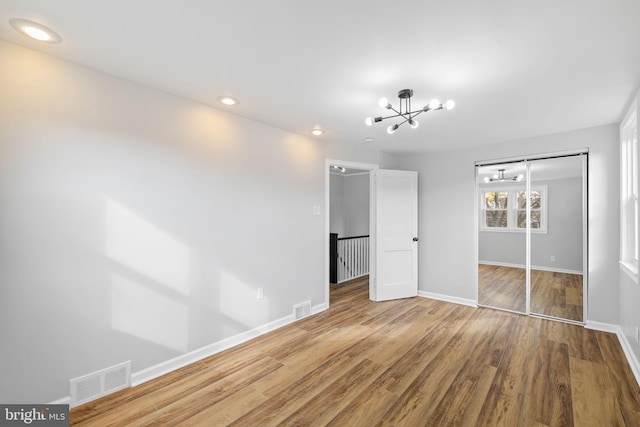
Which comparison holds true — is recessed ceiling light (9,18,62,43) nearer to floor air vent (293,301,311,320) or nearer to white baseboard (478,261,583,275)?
floor air vent (293,301,311,320)

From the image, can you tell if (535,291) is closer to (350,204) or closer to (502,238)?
(502,238)

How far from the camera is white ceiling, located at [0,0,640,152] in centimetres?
145

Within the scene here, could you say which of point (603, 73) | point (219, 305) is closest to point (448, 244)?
point (603, 73)

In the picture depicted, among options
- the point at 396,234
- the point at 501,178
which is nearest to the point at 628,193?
the point at 501,178

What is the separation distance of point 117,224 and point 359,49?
223 centimetres

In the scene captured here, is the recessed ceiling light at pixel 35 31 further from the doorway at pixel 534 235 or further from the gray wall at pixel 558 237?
the gray wall at pixel 558 237

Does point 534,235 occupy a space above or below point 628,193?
below

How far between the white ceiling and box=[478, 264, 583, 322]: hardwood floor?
7.43 feet

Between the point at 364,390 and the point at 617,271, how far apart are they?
3.39 metres

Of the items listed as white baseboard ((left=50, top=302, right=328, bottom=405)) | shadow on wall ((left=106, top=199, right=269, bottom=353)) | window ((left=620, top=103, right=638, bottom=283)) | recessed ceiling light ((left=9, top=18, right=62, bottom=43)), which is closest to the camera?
recessed ceiling light ((left=9, top=18, right=62, bottom=43))

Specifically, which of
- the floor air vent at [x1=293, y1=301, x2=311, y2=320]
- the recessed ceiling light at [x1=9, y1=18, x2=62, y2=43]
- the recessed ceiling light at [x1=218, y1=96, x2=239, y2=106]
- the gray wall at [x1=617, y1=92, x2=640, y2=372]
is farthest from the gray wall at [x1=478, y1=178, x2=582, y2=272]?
the recessed ceiling light at [x1=9, y1=18, x2=62, y2=43]

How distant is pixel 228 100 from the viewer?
2596 mm

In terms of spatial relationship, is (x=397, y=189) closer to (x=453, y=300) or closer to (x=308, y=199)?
(x=308, y=199)

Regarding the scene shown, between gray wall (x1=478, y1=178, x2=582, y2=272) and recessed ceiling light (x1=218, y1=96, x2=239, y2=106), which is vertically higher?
recessed ceiling light (x1=218, y1=96, x2=239, y2=106)
